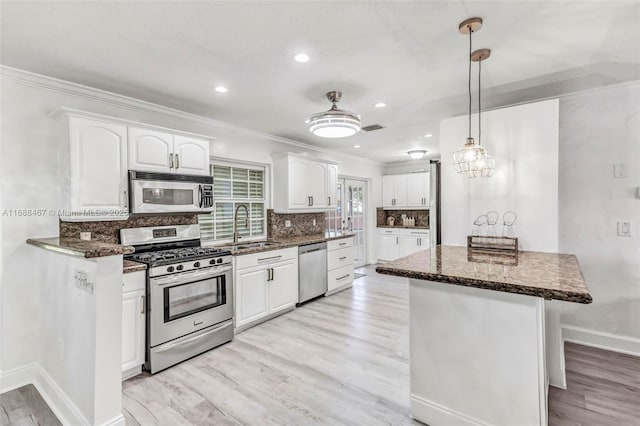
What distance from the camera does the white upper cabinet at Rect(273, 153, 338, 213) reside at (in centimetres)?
460

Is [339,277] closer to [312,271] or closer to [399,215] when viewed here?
[312,271]

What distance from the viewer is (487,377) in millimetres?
1789

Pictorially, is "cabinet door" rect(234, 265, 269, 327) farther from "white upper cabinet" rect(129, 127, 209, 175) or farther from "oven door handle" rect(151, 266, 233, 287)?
"white upper cabinet" rect(129, 127, 209, 175)

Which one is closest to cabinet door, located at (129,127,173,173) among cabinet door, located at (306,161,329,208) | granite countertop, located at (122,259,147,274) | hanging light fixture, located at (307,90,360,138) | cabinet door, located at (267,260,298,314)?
granite countertop, located at (122,259,147,274)

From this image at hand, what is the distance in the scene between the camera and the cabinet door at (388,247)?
Answer: 285 inches

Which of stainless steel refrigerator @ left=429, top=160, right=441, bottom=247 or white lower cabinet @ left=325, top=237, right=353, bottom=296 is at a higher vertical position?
stainless steel refrigerator @ left=429, top=160, right=441, bottom=247

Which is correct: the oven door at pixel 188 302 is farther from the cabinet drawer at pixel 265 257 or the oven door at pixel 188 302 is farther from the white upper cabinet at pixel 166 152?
the white upper cabinet at pixel 166 152

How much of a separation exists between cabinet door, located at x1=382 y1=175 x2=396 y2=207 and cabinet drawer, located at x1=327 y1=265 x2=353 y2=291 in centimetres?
264

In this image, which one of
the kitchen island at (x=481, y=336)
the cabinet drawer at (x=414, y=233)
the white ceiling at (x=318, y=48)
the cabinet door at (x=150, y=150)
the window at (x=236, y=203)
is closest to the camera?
the kitchen island at (x=481, y=336)

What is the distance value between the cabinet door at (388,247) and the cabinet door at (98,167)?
570cm

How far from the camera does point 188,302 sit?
9.59 ft

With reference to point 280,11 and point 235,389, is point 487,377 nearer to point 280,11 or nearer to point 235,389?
point 235,389

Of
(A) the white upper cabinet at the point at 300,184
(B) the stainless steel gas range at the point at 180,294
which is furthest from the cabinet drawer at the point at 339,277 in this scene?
(B) the stainless steel gas range at the point at 180,294

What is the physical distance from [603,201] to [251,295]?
3.84 meters
